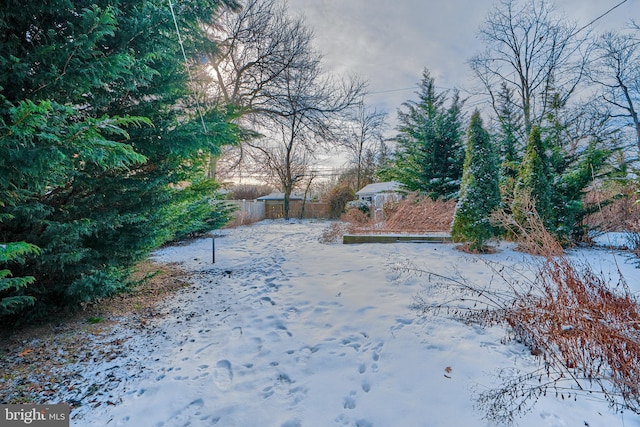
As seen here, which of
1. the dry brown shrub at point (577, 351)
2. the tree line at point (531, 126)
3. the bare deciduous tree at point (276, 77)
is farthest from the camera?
the bare deciduous tree at point (276, 77)

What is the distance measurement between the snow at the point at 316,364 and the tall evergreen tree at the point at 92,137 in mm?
1012

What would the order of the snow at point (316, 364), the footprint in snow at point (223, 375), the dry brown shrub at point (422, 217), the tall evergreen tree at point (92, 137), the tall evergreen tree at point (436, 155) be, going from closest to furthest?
the snow at point (316, 364) < the tall evergreen tree at point (92, 137) < the footprint in snow at point (223, 375) < the dry brown shrub at point (422, 217) < the tall evergreen tree at point (436, 155)

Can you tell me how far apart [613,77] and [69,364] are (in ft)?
62.1

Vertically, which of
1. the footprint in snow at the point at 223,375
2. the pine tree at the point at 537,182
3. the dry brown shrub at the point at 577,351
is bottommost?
the footprint in snow at the point at 223,375

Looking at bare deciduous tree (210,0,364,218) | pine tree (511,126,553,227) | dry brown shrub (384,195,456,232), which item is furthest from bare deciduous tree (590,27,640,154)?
dry brown shrub (384,195,456,232)

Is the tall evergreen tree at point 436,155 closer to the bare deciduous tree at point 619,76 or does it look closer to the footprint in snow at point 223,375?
the bare deciduous tree at point 619,76

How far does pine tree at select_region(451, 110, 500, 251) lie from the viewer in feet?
16.9

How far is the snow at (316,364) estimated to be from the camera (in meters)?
1.48

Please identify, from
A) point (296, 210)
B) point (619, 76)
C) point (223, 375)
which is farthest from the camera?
point (296, 210)

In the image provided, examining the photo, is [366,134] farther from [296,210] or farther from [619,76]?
[619,76]

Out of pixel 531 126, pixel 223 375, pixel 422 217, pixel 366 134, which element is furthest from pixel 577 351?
pixel 366 134

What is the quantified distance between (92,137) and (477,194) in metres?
5.87

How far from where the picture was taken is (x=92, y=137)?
1.64m

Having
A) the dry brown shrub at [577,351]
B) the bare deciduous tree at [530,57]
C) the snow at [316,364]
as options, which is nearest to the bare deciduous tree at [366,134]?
the bare deciduous tree at [530,57]
